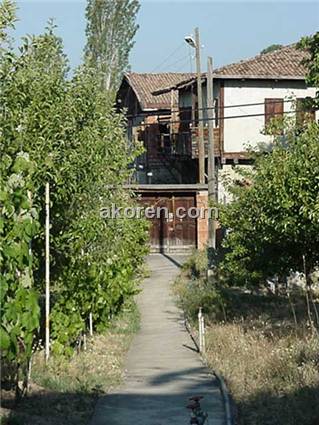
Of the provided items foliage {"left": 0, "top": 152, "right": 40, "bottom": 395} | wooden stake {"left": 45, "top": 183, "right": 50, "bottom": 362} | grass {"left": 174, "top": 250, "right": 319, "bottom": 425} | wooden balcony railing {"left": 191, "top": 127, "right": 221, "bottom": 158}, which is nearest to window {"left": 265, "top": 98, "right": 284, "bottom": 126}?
wooden balcony railing {"left": 191, "top": 127, "right": 221, "bottom": 158}

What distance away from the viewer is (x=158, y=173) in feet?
144

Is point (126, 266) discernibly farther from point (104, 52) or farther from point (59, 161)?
point (104, 52)

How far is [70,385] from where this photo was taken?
1129cm

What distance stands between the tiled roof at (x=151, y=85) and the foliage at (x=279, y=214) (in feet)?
82.7

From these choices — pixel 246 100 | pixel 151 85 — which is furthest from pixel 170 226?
pixel 151 85

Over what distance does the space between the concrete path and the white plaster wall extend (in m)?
15.2

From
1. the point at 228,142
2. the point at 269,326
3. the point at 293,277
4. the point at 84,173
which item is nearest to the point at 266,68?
the point at 228,142

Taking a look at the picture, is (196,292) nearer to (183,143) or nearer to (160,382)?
(160,382)

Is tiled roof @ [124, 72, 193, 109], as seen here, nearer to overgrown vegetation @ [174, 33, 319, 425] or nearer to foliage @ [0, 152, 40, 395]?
overgrown vegetation @ [174, 33, 319, 425]

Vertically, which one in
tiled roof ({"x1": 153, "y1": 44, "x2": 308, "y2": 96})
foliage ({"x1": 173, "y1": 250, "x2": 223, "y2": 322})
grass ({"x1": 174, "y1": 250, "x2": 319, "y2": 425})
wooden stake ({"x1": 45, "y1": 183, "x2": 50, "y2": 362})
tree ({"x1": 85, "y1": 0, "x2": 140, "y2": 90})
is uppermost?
tree ({"x1": 85, "y1": 0, "x2": 140, "y2": 90})

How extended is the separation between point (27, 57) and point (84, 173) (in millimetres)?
1754

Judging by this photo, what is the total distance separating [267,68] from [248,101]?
1.57 meters

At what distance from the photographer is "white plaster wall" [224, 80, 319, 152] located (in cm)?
3475

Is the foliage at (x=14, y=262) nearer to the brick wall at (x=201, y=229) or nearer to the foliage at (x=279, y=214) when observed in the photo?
the foliage at (x=279, y=214)
